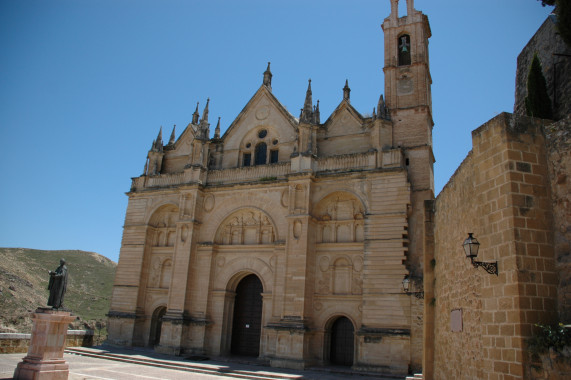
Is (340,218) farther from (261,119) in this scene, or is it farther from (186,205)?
(186,205)

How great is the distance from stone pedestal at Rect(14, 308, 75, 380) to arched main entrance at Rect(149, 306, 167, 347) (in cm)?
1335

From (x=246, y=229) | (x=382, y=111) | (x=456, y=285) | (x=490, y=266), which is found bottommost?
(x=456, y=285)

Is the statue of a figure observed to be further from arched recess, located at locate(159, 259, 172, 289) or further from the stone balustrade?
A: the stone balustrade

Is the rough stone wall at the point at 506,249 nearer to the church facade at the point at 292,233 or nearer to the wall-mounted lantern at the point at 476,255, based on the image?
the wall-mounted lantern at the point at 476,255

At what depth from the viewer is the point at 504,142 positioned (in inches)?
290

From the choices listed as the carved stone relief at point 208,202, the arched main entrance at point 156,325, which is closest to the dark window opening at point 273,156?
the carved stone relief at point 208,202

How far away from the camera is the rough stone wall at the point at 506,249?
6.64m

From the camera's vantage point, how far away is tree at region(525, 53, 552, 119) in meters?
17.1

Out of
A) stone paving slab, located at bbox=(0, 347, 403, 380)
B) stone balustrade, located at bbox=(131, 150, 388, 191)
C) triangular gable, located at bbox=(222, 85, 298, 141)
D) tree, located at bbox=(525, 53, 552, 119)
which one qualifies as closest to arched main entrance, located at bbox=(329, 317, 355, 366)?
stone paving slab, located at bbox=(0, 347, 403, 380)

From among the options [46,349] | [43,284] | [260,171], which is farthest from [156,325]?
[43,284]

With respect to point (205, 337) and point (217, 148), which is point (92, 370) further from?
Result: point (217, 148)

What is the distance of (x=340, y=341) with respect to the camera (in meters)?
21.5

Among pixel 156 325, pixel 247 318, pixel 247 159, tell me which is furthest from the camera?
pixel 247 159

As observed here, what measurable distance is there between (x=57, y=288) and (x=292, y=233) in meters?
11.4
